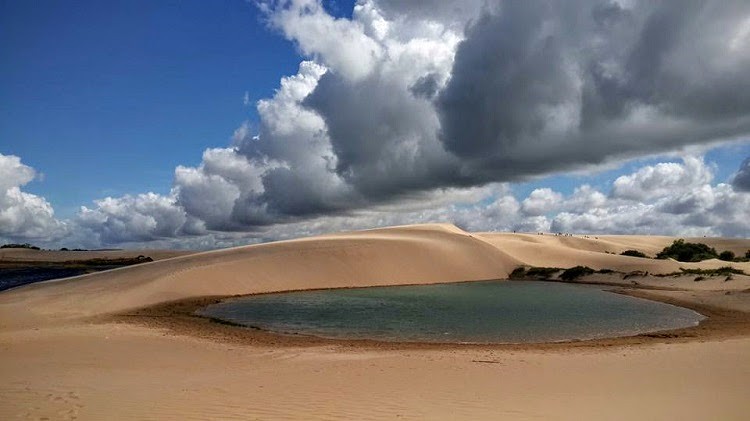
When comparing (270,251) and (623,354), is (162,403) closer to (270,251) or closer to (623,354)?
(623,354)

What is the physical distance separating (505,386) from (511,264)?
130 feet

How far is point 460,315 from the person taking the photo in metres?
20.6

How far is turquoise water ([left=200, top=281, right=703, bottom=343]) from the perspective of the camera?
16578 mm

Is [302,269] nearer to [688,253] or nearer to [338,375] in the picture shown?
[338,375]

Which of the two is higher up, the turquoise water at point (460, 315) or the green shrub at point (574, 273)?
the green shrub at point (574, 273)

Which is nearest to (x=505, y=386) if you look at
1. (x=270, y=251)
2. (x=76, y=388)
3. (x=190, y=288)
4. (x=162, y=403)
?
(x=162, y=403)

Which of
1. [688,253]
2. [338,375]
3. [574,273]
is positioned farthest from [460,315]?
[688,253]

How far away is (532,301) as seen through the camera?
999 inches

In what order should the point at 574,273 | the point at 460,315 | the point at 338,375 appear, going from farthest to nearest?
the point at 574,273, the point at 460,315, the point at 338,375

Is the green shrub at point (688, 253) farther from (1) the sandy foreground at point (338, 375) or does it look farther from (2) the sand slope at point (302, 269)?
(1) the sandy foreground at point (338, 375)

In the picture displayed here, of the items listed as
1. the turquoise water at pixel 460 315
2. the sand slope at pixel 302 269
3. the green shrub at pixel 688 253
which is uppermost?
the green shrub at pixel 688 253

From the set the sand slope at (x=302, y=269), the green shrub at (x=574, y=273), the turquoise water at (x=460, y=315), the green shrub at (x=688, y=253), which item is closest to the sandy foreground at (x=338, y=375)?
the turquoise water at (x=460, y=315)

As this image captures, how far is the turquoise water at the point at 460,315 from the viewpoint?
16578mm

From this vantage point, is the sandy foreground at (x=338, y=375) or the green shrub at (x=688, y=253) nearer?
the sandy foreground at (x=338, y=375)
